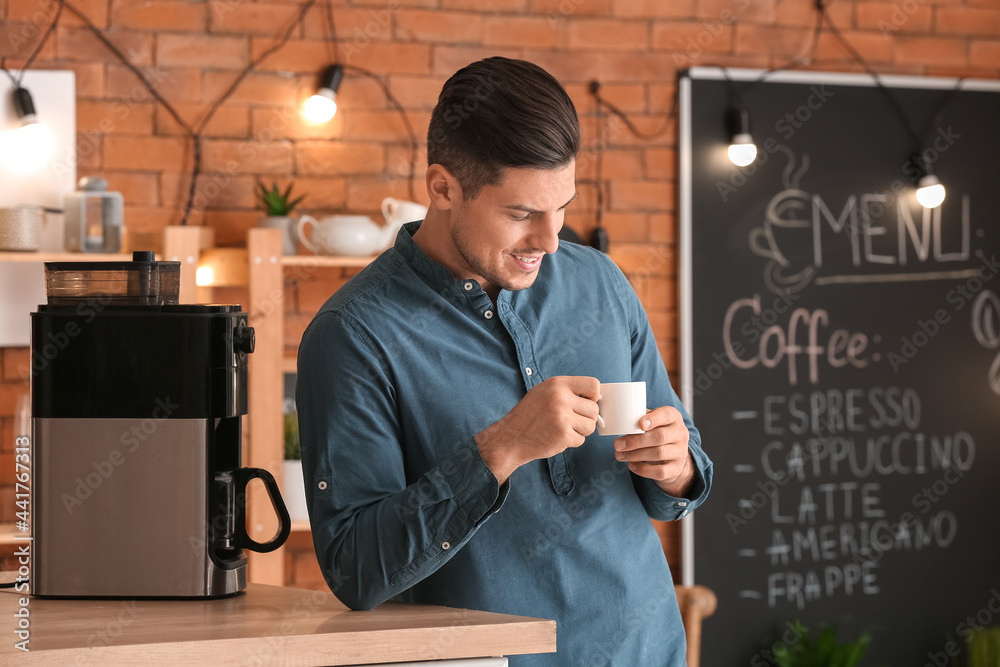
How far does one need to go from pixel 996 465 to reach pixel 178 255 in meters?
2.49

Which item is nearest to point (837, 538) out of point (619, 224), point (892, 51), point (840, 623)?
point (840, 623)

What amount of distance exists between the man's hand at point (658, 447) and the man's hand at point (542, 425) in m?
0.09

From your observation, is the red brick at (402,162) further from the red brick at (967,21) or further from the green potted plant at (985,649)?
the green potted plant at (985,649)

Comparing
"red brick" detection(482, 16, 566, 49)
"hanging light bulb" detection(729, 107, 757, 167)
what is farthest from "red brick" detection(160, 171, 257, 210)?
"hanging light bulb" detection(729, 107, 757, 167)

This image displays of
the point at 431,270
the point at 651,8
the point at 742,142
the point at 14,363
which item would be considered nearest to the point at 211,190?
the point at 14,363

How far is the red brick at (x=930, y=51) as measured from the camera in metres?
2.99

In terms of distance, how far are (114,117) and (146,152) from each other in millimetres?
120

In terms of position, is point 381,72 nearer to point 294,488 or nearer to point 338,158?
point 338,158

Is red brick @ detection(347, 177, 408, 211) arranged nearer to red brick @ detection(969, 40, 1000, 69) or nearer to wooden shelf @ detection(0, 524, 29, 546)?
→ wooden shelf @ detection(0, 524, 29, 546)

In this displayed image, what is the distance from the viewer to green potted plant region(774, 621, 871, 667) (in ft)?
9.00

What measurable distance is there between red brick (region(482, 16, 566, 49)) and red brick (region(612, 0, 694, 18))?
0.19 m

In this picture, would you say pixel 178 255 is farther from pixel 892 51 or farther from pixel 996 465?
pixel 996 465

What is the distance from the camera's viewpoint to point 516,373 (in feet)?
3.95

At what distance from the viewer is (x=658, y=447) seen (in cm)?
112
